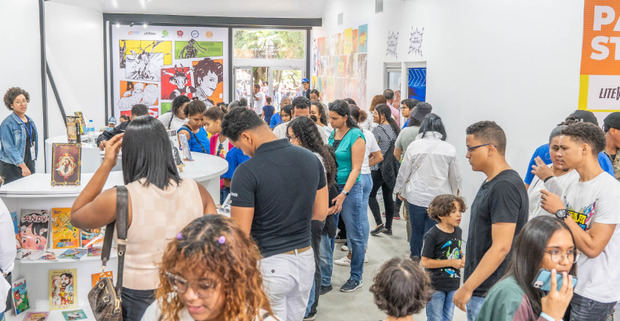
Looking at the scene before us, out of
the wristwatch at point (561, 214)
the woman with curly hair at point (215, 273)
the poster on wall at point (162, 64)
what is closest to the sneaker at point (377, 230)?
the wristwatch at point (561, 214)

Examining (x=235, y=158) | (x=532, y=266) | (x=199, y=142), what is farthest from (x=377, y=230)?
(x=532, y=266)

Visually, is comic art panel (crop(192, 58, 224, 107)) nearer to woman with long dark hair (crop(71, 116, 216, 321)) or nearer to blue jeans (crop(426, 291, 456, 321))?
blue jeans (crop(426, 291, 456, 321))

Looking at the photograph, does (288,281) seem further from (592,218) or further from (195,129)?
(195,129)

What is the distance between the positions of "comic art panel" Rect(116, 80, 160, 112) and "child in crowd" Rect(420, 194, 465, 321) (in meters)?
12.1

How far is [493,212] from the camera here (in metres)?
2.93

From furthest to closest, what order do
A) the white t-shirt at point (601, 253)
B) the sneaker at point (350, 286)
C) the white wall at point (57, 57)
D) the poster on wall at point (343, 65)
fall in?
the poster on wall at point (343, 65) → the white wall at point (57, 57) → the sneaker at point (350, 286) → the white t-shirt at point (601, 253)

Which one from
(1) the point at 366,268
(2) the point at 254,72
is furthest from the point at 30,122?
(2) the point at 254,72

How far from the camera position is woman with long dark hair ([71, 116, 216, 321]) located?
248 cm

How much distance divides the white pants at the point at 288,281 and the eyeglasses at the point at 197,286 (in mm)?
1327

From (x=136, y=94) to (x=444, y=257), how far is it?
12.4 m

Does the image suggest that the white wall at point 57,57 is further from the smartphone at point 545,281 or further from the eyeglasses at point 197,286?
the smartphone at point 545,281

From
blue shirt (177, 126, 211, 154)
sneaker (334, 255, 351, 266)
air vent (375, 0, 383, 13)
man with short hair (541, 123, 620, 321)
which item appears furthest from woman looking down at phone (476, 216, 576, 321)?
air vent (375, 0, 383, 13)

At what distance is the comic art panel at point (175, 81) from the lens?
14.9 m

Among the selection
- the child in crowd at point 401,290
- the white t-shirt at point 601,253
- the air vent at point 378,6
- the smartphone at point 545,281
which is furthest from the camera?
the air vent at point 378,6
